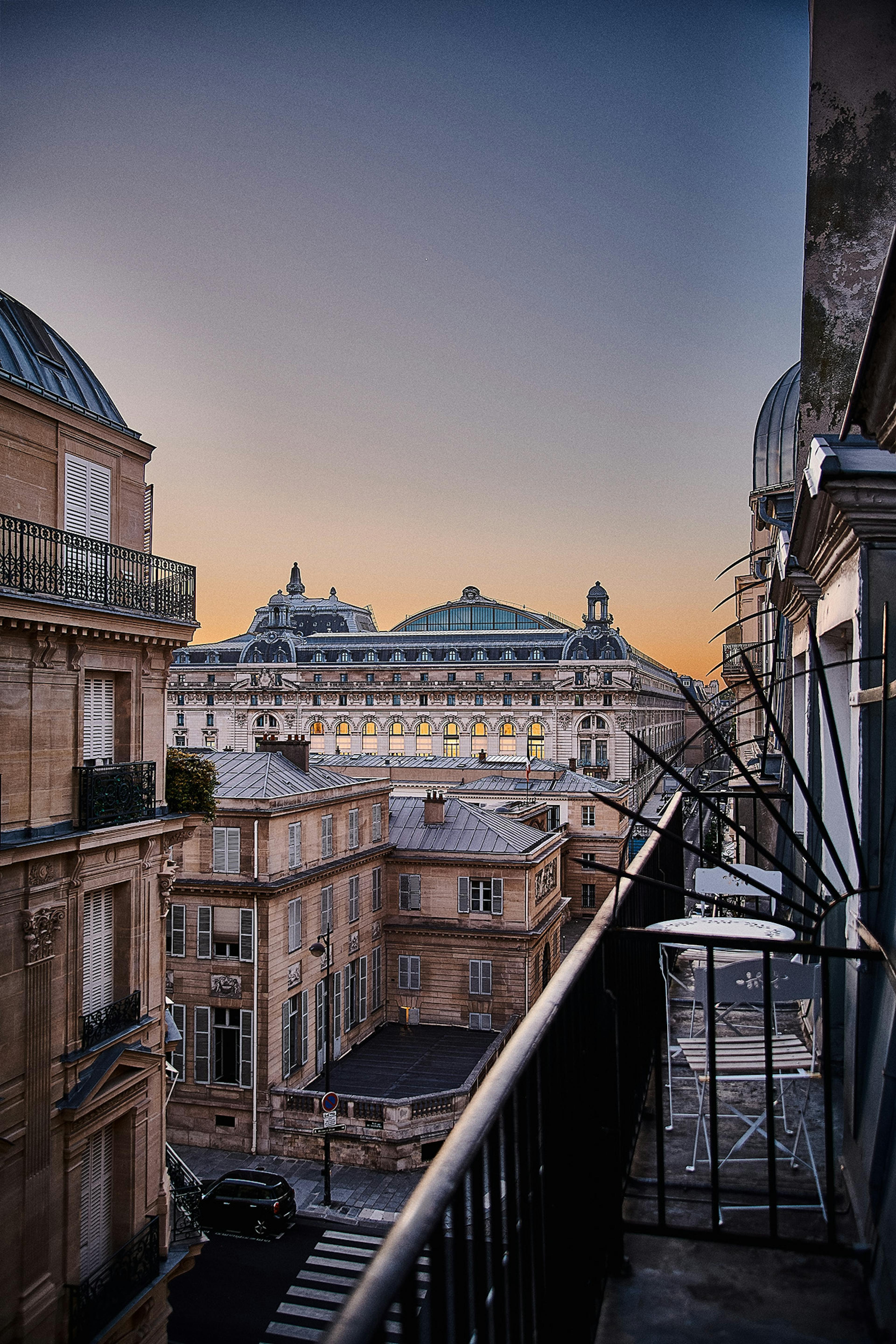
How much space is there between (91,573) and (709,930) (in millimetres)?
10836

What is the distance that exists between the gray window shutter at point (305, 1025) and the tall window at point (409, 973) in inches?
238

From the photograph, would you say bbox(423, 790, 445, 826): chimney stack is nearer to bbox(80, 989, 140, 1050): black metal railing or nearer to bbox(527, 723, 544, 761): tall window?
bbox(80, 989, 140, 1050): black metal railing

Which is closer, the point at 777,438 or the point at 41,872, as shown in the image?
the point at 41,872

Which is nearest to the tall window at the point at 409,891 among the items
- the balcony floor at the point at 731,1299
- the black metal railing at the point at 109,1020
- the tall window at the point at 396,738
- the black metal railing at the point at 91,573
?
the black metal railing at the point at 109,1020

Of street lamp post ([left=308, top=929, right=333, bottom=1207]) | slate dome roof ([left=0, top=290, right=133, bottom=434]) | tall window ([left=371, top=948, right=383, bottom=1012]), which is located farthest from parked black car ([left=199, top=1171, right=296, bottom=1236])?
slate dome roof ([left=0, top=290, right=133, bottom=434])

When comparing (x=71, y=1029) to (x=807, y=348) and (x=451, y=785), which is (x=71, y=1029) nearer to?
(x=807, y=348)

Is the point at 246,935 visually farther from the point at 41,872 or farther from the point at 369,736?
the point at 369,736

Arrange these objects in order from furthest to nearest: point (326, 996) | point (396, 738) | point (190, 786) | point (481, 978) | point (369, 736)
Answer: point (369, 736)
point (396, 738)
point (481, 978)
point (326, 996)
point (190, 786)

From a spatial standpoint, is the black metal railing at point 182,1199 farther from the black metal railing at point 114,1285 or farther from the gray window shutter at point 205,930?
the gray window shutter at point 205,930

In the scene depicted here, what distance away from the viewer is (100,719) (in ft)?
46.0

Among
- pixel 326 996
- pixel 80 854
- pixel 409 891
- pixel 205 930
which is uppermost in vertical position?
pixel 80 854

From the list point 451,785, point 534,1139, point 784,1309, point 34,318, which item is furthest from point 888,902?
point 451,785

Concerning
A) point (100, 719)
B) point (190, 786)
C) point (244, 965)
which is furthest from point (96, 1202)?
point (244, 965)

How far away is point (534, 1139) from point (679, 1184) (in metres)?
2.32
